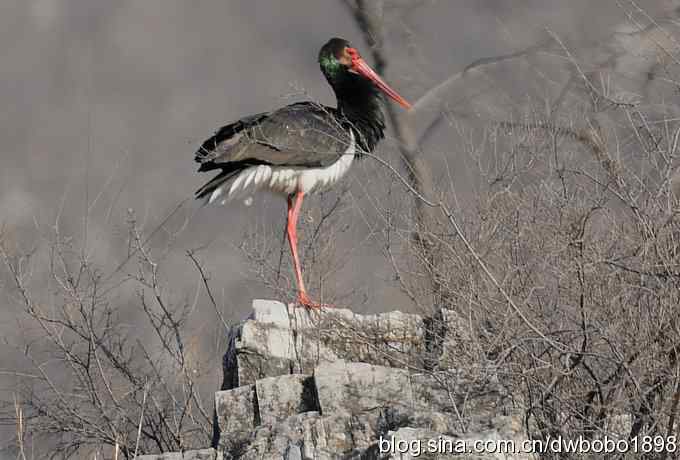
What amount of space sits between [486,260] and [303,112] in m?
2.87

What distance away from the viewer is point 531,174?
6898 mm

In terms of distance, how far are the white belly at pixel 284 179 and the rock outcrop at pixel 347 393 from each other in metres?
1.39

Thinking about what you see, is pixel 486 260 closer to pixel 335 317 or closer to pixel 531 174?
pixel 531 174

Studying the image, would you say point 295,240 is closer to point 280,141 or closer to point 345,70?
point 280,141

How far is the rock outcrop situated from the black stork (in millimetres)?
809

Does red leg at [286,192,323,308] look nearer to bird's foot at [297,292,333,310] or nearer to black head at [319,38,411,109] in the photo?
bird's foot at [297,292,333,310]

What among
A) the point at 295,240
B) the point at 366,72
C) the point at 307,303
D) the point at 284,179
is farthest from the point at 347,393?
the point at 366,72

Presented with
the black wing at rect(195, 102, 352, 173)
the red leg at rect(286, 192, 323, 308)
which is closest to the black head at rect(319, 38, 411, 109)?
the black wing at rect(195, 102, 352, 173)

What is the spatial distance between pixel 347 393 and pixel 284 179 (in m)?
2.99

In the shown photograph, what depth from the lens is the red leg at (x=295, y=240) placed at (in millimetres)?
8102

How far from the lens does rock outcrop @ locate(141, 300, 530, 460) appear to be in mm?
5789

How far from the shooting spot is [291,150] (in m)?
9.14

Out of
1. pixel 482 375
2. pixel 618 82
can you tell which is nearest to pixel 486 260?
pixel 482 375

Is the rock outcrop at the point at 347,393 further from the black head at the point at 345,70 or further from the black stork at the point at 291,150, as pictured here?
the black head at the point at 345,70
